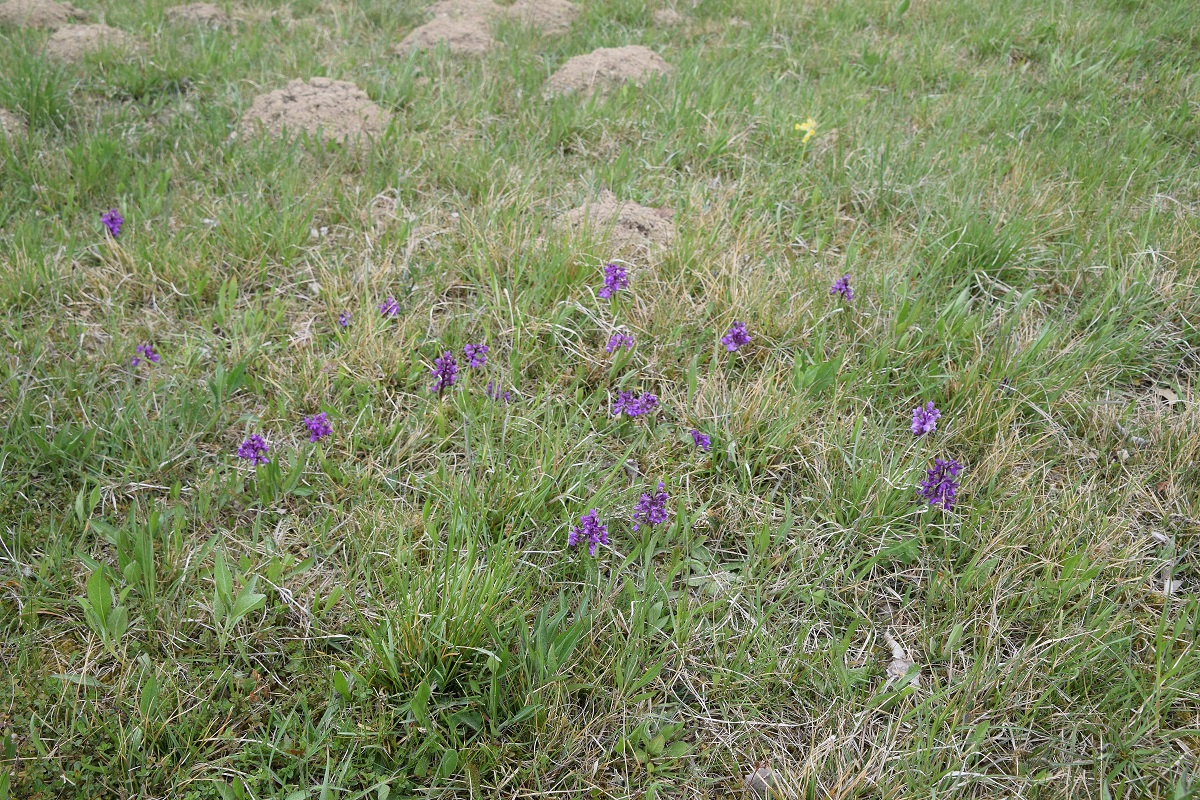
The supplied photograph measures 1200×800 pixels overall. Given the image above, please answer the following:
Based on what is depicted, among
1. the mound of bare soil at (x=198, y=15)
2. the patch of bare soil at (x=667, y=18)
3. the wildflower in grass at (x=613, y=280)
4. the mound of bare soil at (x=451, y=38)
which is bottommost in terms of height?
the wildflower in grass at (x=613, y=280)

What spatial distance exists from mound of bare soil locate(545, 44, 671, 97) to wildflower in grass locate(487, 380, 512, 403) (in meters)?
2.39

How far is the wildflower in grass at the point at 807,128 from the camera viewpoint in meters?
4.02

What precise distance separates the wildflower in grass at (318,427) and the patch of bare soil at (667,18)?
4.29m

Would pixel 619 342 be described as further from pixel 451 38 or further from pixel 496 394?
pixel 451 38

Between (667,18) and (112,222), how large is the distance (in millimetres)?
3977

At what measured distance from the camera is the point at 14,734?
5.91ft

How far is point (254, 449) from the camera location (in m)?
2.42

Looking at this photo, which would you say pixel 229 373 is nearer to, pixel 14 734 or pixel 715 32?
pixel 14 734

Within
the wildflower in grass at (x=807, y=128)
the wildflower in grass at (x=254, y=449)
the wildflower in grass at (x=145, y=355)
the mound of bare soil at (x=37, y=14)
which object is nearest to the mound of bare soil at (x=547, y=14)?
the wildflower in grass at (x=807, y=128)

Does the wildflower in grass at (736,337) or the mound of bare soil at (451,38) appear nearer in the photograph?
the wildflower in grass at (736,337)

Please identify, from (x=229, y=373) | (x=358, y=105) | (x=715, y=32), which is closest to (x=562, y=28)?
(x=715, y=32)

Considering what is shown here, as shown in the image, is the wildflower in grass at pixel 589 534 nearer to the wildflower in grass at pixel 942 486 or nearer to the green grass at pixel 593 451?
the green grass at pixel 593 451

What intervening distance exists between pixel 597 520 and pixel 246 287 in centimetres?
189

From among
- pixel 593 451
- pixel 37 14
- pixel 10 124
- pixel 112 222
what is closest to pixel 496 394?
pixel 593 451
